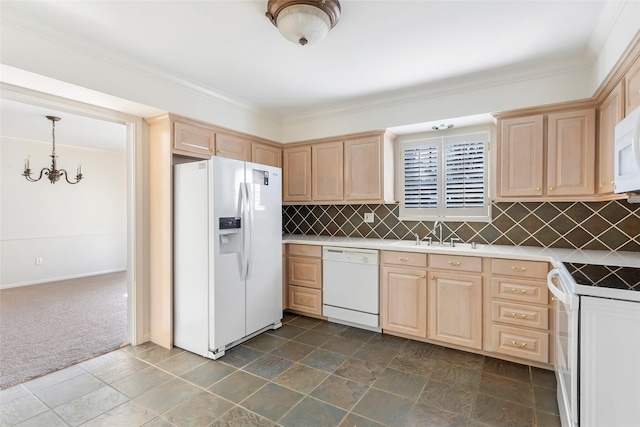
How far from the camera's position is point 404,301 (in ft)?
9.59

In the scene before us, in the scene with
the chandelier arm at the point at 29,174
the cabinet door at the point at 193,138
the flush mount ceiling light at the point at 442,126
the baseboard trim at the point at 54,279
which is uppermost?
the flush mount ceiling light at the point at 442,126

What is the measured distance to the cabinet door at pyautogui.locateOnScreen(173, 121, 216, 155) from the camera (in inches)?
110

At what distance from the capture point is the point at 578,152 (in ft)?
8.03

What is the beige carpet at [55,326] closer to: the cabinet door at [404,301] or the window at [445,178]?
the cabinet door at [404,301]

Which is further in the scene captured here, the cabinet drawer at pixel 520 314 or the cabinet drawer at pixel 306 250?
the cabinet drawer at pixel 306 250

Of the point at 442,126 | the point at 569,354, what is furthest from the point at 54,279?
the point at 569,354

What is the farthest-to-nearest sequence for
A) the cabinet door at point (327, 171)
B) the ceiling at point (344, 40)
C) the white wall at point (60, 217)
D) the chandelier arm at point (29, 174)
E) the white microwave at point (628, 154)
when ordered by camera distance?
the white wall at point (60, 217)
the chandelier arm at point (29, 174)
the cabinet door at point (327, 171)
the ceiling at point (344, 40)
the white microwave at point (628, 154)

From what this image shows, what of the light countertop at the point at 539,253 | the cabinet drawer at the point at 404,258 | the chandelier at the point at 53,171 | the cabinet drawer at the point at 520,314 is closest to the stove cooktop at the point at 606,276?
the light countertop at the point at 539,253

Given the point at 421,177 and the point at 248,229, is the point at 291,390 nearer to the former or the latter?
the point at 248,229

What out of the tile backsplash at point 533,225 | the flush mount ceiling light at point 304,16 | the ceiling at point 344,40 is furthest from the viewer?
the tile backsplash at point 533,225

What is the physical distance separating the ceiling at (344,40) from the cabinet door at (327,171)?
2.77 feet

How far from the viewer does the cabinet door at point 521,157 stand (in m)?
2.60

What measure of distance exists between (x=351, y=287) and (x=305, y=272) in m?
0.61

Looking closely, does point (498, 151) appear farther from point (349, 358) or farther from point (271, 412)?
point (271, 412)
